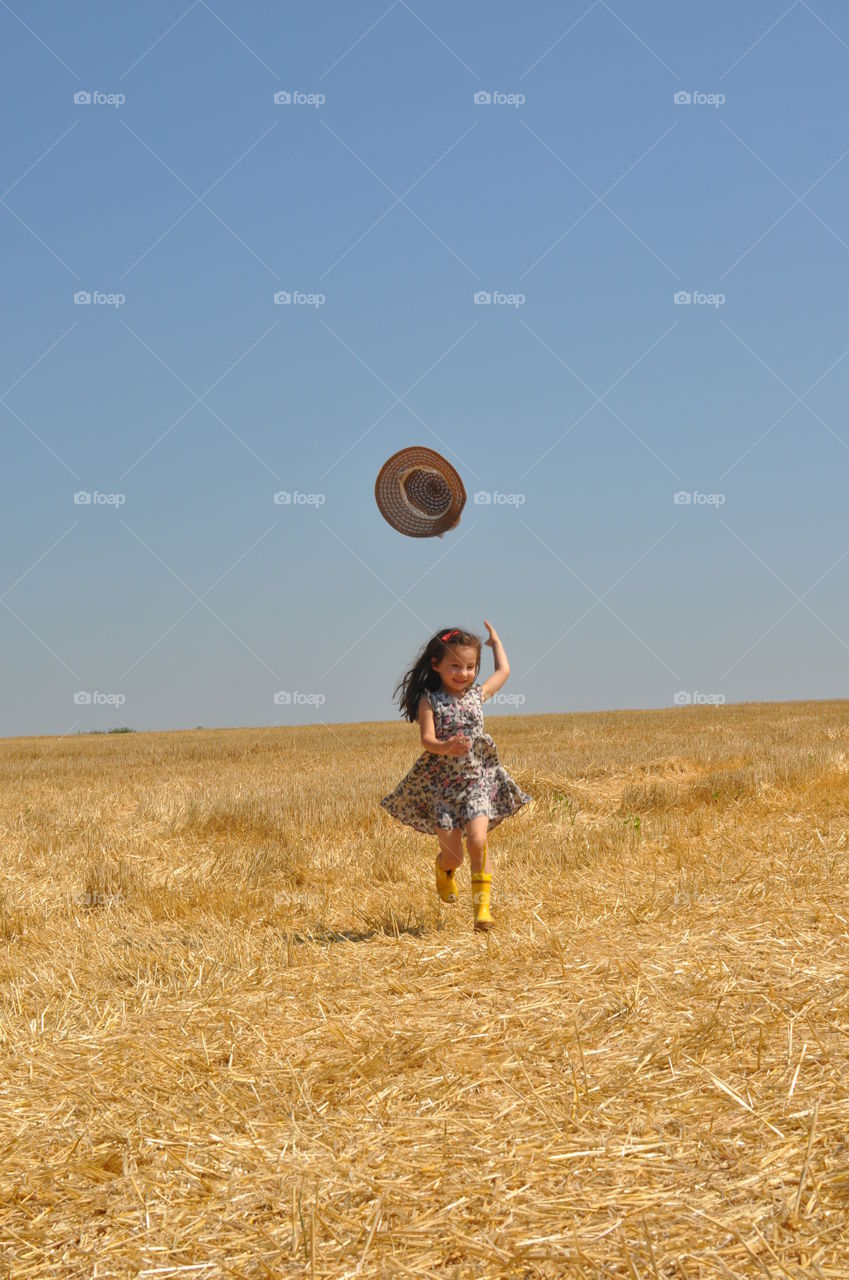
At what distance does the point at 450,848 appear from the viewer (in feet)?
21.1

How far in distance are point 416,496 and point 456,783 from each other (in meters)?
2.17

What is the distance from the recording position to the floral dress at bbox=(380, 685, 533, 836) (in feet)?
21.2

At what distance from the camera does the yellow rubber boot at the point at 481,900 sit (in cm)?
593

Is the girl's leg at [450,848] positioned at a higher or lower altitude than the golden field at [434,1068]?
higher

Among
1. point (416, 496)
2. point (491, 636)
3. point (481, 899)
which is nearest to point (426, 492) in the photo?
point (416, 496)

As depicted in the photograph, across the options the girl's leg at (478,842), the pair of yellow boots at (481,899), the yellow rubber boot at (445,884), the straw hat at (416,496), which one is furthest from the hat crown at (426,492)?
the pair of yellow boots at (481,899)

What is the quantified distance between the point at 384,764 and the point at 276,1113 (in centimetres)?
1574

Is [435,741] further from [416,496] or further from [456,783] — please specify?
[416,496]

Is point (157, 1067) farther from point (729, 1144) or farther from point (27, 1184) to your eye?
point (729, 1144)

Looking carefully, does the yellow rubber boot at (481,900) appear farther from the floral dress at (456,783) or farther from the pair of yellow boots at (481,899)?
the floral dress at (456,783)

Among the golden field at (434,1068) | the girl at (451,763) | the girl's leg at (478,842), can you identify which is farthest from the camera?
the girl at (451,763)

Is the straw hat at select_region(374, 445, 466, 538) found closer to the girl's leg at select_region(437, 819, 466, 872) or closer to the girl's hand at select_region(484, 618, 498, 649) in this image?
the girl's hand at select_region(484, 618, 498, 649)

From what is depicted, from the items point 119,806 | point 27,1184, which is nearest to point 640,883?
point 27,1184

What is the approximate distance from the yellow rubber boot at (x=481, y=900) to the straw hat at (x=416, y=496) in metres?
2.53
